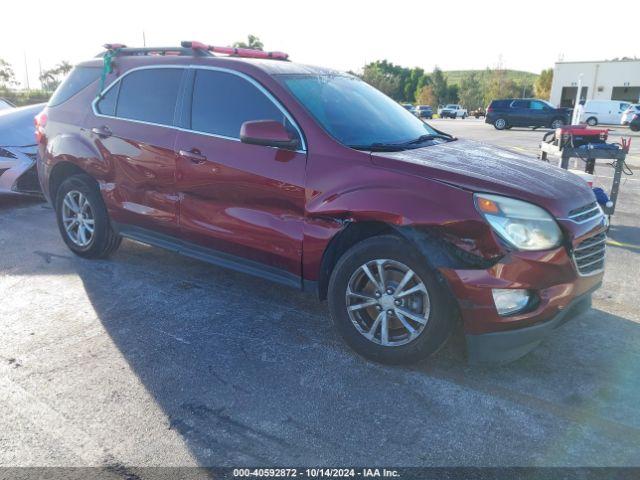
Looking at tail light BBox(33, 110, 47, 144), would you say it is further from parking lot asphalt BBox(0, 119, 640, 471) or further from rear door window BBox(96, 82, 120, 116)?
parking lot asphalt BBox(0, 119, 640, 471)

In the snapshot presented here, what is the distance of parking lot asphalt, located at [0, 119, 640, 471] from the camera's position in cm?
252

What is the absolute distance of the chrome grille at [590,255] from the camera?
3077mm

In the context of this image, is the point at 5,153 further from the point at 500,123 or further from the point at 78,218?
the point at 500,123

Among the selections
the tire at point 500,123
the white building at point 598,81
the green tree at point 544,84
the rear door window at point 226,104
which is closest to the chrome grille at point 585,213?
the rear door window at point 226,104

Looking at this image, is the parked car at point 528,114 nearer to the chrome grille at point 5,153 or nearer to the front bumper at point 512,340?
the chrome grille at point 5,153

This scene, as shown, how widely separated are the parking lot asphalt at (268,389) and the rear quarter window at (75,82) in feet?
6.07

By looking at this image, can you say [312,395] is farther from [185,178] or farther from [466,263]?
[185,178]

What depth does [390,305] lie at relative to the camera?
3230mm

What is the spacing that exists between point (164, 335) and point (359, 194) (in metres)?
1.65

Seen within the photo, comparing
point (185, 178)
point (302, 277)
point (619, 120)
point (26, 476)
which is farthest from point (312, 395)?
point (619, 120)

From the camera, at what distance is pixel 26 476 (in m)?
2.33

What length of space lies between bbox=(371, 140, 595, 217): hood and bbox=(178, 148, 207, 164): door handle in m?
1.36

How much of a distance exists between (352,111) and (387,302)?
1488 mm

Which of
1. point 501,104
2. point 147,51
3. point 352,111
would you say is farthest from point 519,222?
point 501,104
